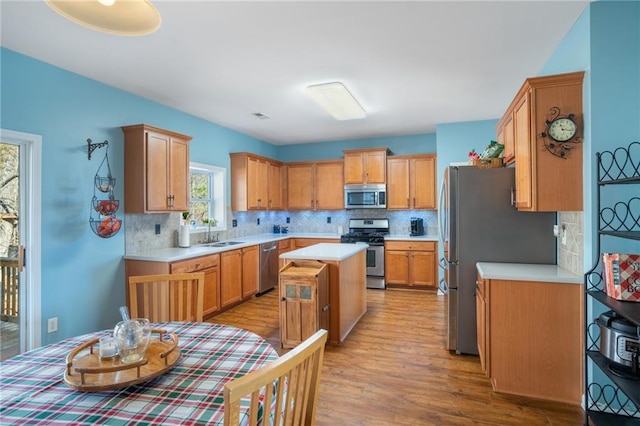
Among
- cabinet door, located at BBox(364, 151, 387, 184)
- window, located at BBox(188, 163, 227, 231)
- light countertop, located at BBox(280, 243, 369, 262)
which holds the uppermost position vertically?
cabinet door, located at BBox(364, 151, 387, 184)

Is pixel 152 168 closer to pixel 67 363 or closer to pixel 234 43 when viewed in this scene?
pixel 234 43

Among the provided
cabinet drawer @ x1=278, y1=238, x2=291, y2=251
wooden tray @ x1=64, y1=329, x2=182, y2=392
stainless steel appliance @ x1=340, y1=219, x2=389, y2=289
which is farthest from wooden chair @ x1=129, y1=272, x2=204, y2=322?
stainless steel appliance @ x1=340, y1=219, x2=389, y2=289

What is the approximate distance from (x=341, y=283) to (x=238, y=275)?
186 centimetres

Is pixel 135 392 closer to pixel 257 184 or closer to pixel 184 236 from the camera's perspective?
pixel 184 236

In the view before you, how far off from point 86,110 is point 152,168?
2.58 feet

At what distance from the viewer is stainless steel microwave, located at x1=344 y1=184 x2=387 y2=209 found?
5.85 metres

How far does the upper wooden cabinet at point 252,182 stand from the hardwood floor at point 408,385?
2121 mm

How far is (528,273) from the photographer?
2.40 m

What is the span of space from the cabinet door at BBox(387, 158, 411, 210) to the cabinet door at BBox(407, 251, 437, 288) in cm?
90

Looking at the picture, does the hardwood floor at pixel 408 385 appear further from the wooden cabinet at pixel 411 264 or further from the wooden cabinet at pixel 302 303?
the wooden cabinet at pixel 411 264

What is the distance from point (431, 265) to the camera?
17.4ft

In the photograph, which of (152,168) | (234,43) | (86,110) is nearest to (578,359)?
(234,43)

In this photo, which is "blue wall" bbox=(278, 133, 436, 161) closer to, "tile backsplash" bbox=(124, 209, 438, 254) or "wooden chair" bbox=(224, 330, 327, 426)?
"tile backsplash" bbox=(124, 209, 438, 254)

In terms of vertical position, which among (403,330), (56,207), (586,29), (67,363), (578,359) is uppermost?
(586,29)
